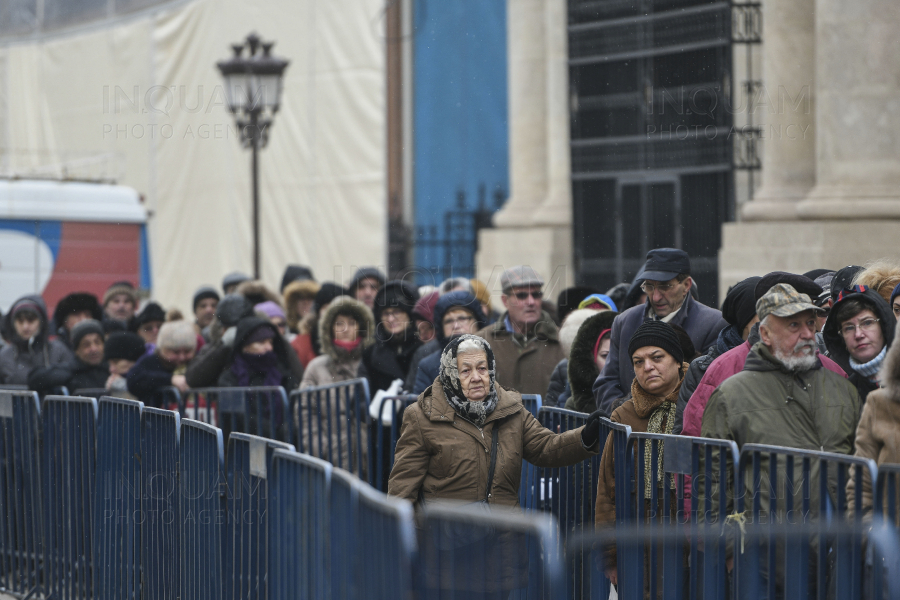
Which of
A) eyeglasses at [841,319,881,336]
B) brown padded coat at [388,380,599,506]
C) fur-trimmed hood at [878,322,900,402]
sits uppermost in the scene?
eyeglasses at [841,319,881,336]

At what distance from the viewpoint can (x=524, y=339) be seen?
7875mm

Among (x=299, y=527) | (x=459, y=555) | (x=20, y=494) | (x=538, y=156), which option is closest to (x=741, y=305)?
(x=299, y=527)

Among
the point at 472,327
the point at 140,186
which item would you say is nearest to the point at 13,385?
the point at 472,327

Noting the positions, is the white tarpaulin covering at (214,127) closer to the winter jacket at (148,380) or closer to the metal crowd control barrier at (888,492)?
the winter jacket at (148,380)

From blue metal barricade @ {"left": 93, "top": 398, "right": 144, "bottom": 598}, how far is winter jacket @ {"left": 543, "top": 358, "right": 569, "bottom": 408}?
94.3 inches

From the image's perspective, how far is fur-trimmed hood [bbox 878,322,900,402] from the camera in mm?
4520

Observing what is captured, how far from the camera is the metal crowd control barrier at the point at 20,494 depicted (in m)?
6.94

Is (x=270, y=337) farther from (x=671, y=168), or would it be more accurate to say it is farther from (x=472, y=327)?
(x=671, y=168)

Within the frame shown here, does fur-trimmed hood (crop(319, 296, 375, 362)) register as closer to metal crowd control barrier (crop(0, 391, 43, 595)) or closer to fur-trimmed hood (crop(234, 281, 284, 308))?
metal crowd control barrier (crop(0, 391, 43, 595))

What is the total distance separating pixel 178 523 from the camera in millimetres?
5570

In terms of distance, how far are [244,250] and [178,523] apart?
58.3ft

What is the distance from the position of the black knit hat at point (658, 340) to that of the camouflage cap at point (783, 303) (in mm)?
516

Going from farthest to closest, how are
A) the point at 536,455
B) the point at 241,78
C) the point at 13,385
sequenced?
the point at 241,78, the point at 13,385, the point at 536,455

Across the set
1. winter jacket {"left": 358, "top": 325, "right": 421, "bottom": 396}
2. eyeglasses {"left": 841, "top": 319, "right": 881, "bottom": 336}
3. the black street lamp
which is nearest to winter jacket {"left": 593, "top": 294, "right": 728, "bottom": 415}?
eyeglasses {"left": 841, "top": 319, "right": 881, "bottom": 336}
